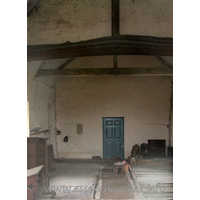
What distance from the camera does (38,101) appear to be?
6891 mm

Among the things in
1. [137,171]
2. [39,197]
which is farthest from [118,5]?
[137,171]

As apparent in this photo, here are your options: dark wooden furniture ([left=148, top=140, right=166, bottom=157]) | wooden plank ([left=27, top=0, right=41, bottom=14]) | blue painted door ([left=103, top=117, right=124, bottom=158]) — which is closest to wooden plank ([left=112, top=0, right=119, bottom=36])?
wooden plank ([left=27, top=0, right=41, bottom=14])

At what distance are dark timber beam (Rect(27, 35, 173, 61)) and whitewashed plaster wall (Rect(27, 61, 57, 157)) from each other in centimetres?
222

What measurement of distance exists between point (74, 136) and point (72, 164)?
5.90 ft

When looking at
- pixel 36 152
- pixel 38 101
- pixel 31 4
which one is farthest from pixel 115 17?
pixel 38 101

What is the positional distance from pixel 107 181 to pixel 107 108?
13.5 ft

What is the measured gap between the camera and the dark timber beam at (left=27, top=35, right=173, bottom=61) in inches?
146

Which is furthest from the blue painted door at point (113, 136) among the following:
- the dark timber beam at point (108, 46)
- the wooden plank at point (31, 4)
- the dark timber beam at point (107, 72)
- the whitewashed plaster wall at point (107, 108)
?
the wooden plank at point (31, 4)

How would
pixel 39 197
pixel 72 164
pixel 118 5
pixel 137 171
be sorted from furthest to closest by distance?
pixel 72 164 < pixel 137 171 < pixel 39 197 < pixel 118 5

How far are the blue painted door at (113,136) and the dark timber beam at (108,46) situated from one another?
18.9 ft

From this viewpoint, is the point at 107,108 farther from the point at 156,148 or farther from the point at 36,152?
the point at 36,152
